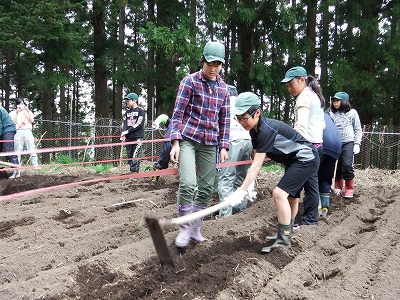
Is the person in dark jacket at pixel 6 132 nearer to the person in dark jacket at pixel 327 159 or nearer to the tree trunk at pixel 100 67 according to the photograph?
the person in dark jacket at pixel 327 159

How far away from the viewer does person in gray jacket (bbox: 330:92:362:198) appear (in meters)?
7.07

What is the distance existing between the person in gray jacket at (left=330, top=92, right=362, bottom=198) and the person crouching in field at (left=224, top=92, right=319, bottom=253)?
114 inches

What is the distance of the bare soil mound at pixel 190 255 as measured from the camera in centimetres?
322

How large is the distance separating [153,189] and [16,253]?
3.72 m

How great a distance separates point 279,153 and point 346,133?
3395 mm

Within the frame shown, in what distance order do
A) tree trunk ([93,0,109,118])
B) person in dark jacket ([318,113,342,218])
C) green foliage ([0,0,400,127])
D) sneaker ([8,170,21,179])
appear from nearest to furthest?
person in dark jacket ([318,113,342,218]) < sneaker ([8,170,21,179]) < green foliage ([0,0,400,127]) < tree trunk ([93,0,109,118])

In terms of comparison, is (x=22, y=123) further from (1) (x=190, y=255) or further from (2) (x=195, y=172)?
(1) (x=190, y=255)

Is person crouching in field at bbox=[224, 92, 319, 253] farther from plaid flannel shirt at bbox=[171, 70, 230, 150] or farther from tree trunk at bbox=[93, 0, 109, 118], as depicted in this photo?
tree trunk at bbox=[93, 0, 109, 118]

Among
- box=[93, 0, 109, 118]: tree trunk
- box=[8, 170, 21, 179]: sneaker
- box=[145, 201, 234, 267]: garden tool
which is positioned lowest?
box=[8, 170, 21, 179]: sneaker

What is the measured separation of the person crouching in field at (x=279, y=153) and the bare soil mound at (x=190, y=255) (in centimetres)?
30

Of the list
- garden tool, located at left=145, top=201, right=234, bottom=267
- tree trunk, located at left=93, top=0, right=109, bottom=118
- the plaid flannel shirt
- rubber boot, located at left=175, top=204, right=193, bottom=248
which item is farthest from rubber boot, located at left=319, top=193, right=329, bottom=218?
tree trunk, located at left=93, top=0, right=109, bottom=118

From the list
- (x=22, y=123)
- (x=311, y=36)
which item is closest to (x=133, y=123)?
(x=22, y=123)

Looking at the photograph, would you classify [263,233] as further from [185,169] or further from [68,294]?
[68,294]

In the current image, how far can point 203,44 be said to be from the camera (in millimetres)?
15289
